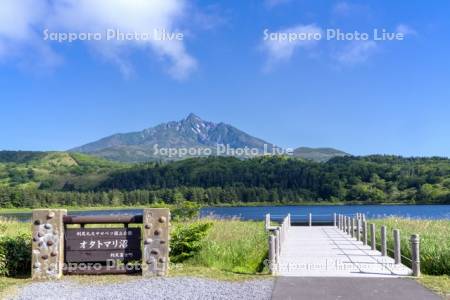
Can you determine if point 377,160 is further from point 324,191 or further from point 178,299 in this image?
point 178,299

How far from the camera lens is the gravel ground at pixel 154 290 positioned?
8.91 m

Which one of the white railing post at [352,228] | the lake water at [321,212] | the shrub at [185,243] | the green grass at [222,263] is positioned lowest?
the lake water at [321,212]

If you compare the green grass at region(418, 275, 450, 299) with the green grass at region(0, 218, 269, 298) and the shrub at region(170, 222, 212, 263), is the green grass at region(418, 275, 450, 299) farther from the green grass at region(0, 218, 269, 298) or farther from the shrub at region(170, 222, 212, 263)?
the shrub at region(170, 222, 212, 263)

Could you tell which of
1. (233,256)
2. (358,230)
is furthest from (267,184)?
(233,256)

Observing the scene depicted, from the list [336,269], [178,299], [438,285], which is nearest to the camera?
[178,299]

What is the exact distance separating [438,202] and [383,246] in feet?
332

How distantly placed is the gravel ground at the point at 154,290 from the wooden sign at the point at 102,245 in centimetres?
89

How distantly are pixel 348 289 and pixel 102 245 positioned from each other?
5.05m

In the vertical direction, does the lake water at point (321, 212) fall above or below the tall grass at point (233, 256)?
below

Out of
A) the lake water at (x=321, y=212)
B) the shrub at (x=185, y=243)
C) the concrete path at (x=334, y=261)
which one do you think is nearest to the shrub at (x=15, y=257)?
the shrub at (x=185, y=243)

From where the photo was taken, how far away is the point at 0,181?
172 meters

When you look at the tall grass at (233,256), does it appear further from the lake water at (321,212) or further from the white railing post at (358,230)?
the lake water at (321,212)

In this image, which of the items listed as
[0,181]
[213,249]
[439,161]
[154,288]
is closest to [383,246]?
[213,249]

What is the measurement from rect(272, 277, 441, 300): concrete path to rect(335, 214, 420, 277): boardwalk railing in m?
0.68
